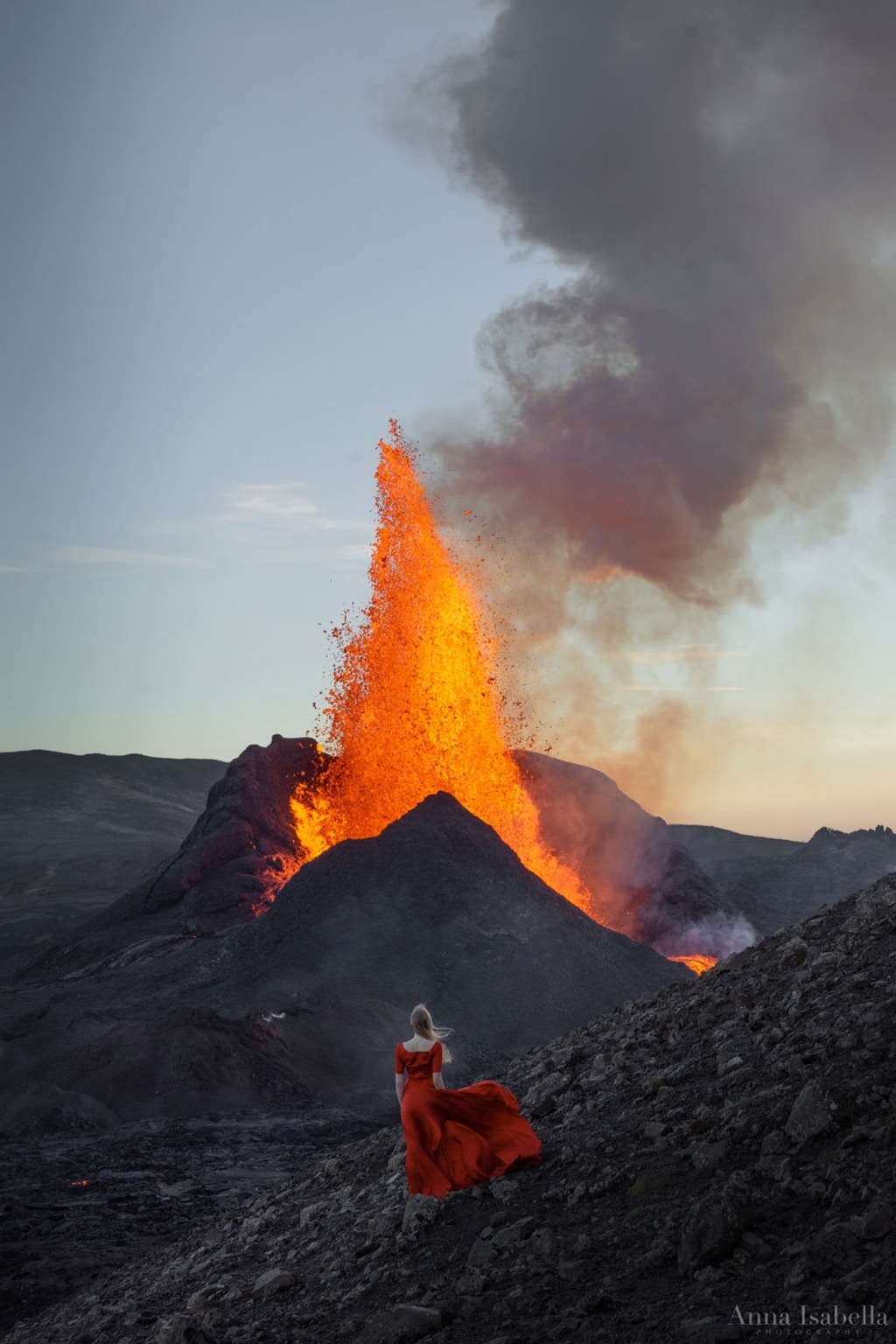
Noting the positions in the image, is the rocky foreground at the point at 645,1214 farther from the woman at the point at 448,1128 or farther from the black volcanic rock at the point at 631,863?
the black volcanic rock at the point at 631,863

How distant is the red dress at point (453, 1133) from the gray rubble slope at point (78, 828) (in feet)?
137

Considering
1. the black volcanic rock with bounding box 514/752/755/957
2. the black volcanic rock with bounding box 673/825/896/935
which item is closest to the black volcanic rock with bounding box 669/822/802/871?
the black volcanic rock with bounding box 673/825/896/935

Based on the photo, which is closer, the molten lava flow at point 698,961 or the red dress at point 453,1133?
the red dress at point 453,1133

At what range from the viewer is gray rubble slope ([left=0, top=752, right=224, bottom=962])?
58.5 m

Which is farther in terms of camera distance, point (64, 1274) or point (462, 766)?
point (462, 766)

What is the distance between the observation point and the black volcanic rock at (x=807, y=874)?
4644cm

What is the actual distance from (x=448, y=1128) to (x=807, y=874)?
155ft

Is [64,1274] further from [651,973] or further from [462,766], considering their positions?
[462,766]

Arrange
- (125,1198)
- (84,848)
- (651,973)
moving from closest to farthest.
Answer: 1. (125,1198)
2. (651,973)
3. (84,848)

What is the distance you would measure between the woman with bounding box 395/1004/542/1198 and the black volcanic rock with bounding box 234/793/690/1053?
17.2m

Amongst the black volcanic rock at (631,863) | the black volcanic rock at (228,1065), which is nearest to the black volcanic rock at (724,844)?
the black volcanic rock at (631,863)

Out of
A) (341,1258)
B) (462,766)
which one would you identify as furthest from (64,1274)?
(462,766)

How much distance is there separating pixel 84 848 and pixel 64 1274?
67.5 metres

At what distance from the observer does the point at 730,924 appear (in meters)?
40.0
